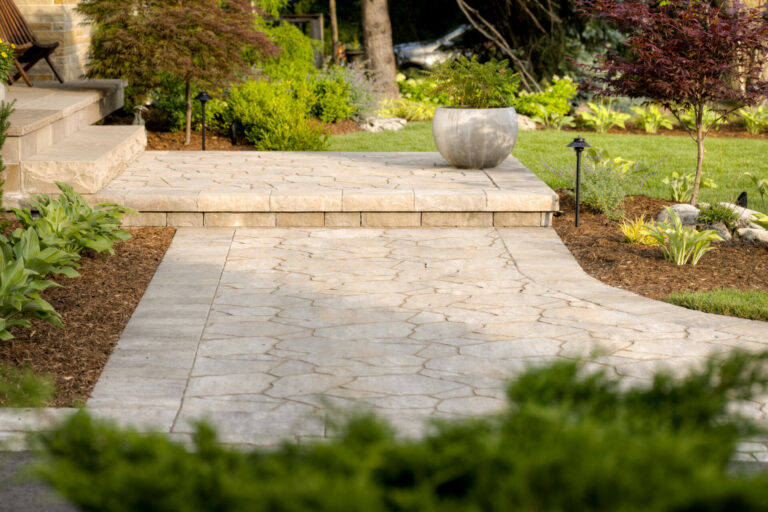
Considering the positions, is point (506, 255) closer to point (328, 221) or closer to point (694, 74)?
point (328, 221)

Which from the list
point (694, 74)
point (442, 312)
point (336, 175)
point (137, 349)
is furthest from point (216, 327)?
point (694, 74)

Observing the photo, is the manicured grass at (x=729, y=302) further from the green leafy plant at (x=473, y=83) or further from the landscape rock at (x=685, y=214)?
the green leafy plant at (x=473, y=83)

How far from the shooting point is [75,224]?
6262 millimetres

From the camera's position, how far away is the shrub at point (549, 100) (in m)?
16.6

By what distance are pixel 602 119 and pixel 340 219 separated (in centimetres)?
915

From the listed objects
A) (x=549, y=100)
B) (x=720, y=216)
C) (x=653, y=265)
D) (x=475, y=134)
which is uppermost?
(x=475, y=134)

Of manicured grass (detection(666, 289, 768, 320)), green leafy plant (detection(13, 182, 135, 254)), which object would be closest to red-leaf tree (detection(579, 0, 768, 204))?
manicured grass (detection(666, 289, 768, 320))

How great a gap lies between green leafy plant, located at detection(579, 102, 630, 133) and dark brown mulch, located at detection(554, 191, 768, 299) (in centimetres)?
802

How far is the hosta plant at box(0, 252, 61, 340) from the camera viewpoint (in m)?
4.39

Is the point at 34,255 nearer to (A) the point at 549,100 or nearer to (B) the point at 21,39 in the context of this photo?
(B) the point at 21,39

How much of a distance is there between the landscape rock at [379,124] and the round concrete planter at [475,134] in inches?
222

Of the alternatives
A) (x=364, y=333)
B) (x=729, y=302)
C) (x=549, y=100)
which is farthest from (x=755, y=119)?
(x=364, y=333)

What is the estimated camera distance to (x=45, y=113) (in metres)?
8.57

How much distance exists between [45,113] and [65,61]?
4.45 meters
